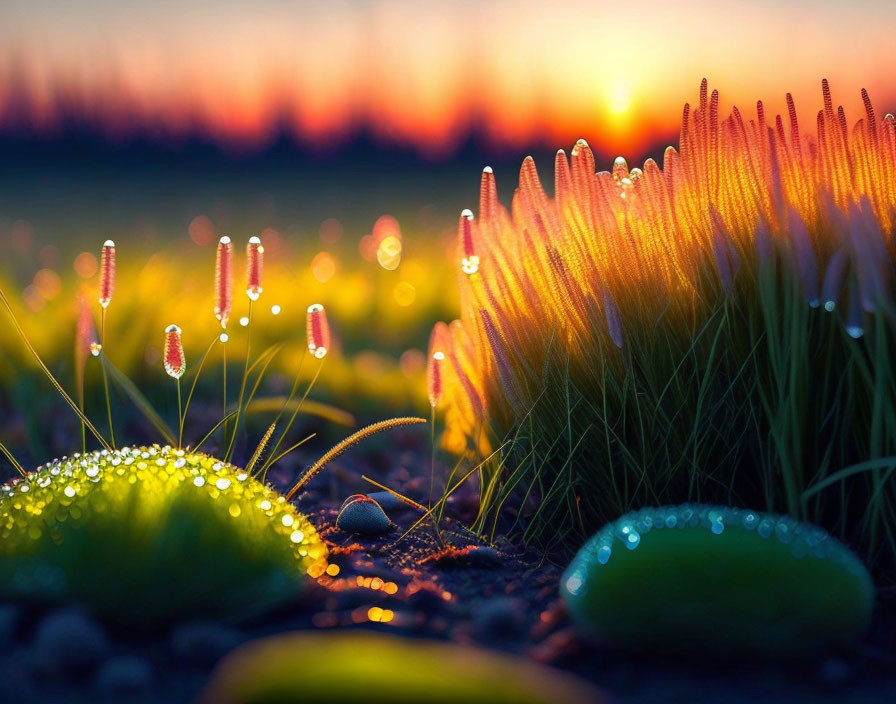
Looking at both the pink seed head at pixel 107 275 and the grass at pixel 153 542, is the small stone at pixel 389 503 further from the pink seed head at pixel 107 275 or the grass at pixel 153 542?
the pink seed head at pixel 107 275

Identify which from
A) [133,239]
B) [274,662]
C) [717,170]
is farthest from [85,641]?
[133,239]

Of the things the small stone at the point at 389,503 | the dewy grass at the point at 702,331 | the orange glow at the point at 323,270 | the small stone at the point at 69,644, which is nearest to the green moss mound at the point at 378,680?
the small stone at the point at 69,644

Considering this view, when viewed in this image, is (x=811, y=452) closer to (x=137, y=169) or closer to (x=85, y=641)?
(x=85, y=641)

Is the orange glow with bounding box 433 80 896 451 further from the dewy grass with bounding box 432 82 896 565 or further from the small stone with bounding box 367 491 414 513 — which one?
the small stone with bounding box 367 491 414 513

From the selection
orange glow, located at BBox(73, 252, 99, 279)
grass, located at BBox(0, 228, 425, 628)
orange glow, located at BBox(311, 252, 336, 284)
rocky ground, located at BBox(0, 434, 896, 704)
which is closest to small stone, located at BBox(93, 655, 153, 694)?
rocky ground, located at BBox(0, 434, 896, 704)

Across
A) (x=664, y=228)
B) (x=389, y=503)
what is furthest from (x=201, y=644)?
(x=664, y=228)
